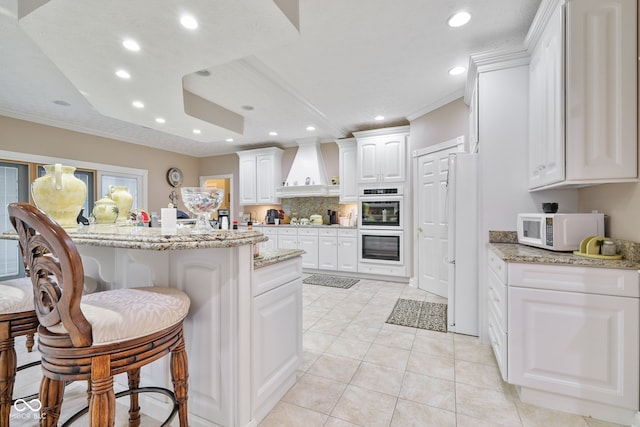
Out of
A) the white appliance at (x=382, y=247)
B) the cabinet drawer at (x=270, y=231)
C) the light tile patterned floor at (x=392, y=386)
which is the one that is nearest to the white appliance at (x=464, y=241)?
the light tile patterned floor at (x=392, y=386)

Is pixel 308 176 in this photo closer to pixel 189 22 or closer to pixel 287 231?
pixel 287 231

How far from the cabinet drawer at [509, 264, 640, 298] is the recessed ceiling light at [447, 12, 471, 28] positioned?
189 centimetres

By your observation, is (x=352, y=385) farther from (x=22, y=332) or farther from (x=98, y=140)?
(x=98, y=140)

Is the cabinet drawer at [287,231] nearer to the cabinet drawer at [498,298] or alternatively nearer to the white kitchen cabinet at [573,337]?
the cabinet drawer at [498,298]

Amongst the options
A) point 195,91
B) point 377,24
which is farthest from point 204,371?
point 195,91

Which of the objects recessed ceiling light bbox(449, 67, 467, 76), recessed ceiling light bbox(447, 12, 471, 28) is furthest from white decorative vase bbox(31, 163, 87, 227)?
recessed ceiling light bbox(449, 67, 467, 76)

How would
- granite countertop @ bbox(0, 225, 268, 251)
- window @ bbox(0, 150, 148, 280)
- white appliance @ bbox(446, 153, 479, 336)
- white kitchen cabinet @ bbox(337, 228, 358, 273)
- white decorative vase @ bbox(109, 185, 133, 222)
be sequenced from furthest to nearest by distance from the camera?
white kitchen cabinet @ bbox(337, 228, 358, 273), window @ bbox(0, 150, 148, 280), white appliance @ bbox(446, 153, 479, 336), white decorative vase @ bbox(109, 185, 133, 222), granite countertop @ bbox(0, 225, 268, 251)

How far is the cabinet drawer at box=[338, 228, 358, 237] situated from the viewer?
4.94m

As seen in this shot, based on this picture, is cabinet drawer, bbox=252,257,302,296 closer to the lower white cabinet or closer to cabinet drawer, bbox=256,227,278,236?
the lower white cabinet

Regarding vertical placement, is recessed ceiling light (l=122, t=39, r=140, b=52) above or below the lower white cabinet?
above

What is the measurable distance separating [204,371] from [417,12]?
109 inches

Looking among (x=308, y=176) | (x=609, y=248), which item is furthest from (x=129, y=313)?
(x=308, y=176)

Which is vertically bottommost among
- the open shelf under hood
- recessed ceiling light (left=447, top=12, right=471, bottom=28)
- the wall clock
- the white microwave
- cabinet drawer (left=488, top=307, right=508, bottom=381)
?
cabinet drawer (left=488, top=307, right=508, bottom=381)

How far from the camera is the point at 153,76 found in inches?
96.9
